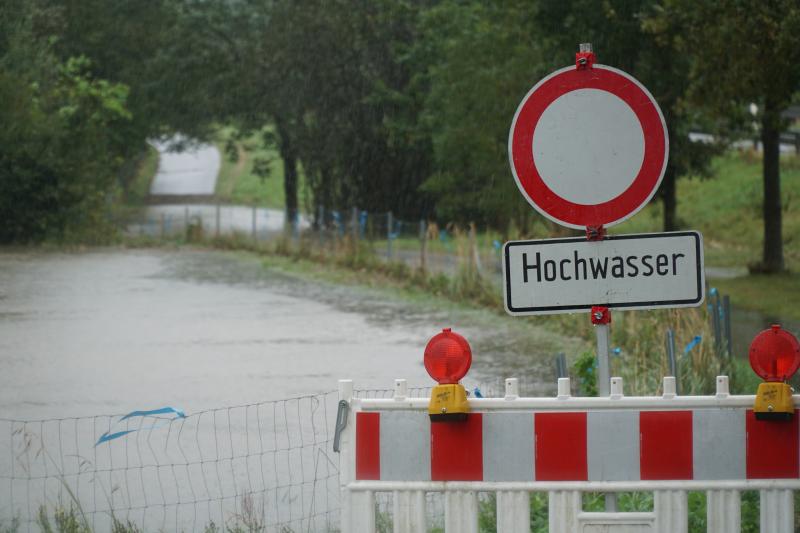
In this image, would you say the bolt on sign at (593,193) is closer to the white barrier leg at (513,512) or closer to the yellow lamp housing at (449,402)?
the yellow lamp housing at (449,402)

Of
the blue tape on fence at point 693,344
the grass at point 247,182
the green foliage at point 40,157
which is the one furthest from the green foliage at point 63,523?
the grass at point 247,182

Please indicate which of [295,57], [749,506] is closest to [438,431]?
[749,506]

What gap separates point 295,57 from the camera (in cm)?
4306

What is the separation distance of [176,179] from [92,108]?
125ft

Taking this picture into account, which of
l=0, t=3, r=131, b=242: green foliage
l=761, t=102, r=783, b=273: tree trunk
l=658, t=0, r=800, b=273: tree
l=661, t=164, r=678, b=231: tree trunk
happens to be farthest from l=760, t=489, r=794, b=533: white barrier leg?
l=0, t=3, r=131, b=242: green foliage

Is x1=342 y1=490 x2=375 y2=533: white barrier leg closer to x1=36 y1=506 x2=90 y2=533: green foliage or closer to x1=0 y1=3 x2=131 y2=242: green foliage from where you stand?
x1=36 y1=506 x2=90 y2=533: green foliage

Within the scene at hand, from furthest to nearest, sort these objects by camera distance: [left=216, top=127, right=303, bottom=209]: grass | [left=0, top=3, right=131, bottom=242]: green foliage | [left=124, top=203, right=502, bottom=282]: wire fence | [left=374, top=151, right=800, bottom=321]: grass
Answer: [left=216, top=127, right=303, bottom=209]: grass < [left=0, top=3, right=131, bottom=242]: green foliage < [left=374, top=151, right=800, bottom=321]: grass < [left=124, top=203, right=502, bottom=282]: wire fence

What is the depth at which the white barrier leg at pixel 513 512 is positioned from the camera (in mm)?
4738

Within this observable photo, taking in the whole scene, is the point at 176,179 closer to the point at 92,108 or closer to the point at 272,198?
the point at 272,198

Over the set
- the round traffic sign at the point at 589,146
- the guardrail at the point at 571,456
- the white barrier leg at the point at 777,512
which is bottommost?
the white barrier leg at the point at 777,512

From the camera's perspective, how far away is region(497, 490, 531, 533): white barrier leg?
4.74 metres

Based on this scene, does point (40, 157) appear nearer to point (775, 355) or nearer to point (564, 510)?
point (564, 510)

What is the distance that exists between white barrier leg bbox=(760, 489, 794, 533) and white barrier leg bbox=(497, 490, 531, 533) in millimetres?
855

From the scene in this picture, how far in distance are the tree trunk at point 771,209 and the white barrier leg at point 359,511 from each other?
21849 mm
